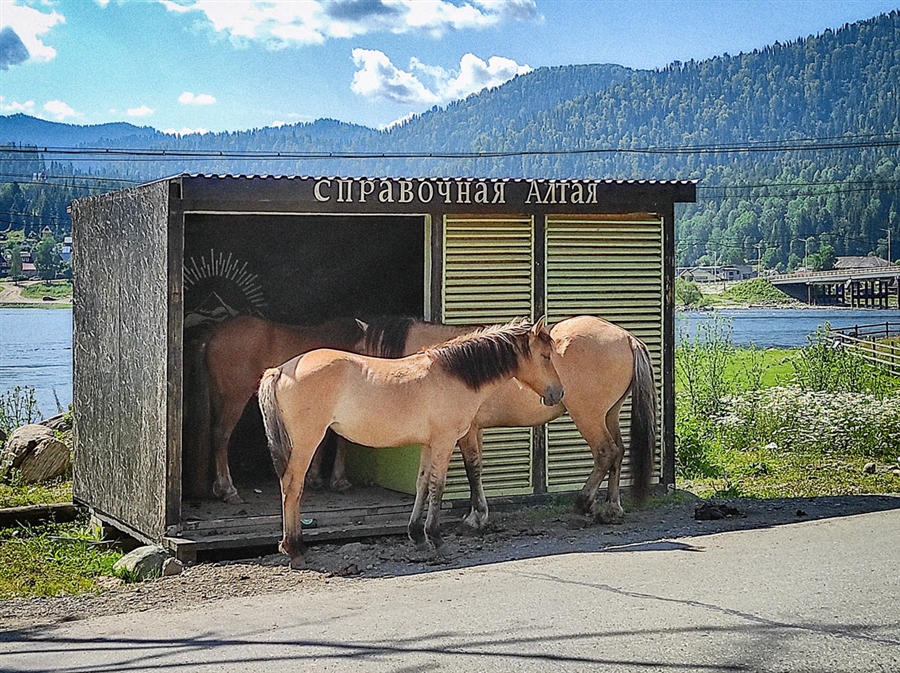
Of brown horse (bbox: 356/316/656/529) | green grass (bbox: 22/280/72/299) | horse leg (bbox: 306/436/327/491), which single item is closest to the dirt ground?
brown horse (bbox: 356/316/656/529)

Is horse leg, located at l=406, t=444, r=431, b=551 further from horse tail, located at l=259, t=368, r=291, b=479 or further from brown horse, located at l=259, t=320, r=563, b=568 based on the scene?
horse tail, located at l=259, t=368, r=291, b=479

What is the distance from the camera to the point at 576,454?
1029 cm

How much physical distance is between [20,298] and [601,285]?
37.5 meters

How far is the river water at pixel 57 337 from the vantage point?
83.5 ft

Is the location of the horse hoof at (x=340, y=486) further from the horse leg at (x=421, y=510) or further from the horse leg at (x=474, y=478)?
the horse leg at (x=421, y=510)

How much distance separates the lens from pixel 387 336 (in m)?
9.45

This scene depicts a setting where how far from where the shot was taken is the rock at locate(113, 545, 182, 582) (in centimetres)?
786

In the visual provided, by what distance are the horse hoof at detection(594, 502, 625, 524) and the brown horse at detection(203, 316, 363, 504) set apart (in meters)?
2.51

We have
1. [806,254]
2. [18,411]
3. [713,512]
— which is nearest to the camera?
[713,512]

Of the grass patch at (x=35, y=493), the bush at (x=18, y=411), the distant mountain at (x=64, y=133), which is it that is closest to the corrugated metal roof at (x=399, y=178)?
the grass patch at (x=35, y=493)

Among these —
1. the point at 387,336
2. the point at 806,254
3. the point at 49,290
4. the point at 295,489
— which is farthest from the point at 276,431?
the point at 806,254

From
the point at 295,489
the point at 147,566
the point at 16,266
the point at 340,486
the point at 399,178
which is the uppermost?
the point at 399,178

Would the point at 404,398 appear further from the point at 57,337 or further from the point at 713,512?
the point at 57,337

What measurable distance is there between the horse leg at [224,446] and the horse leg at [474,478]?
1.99m
